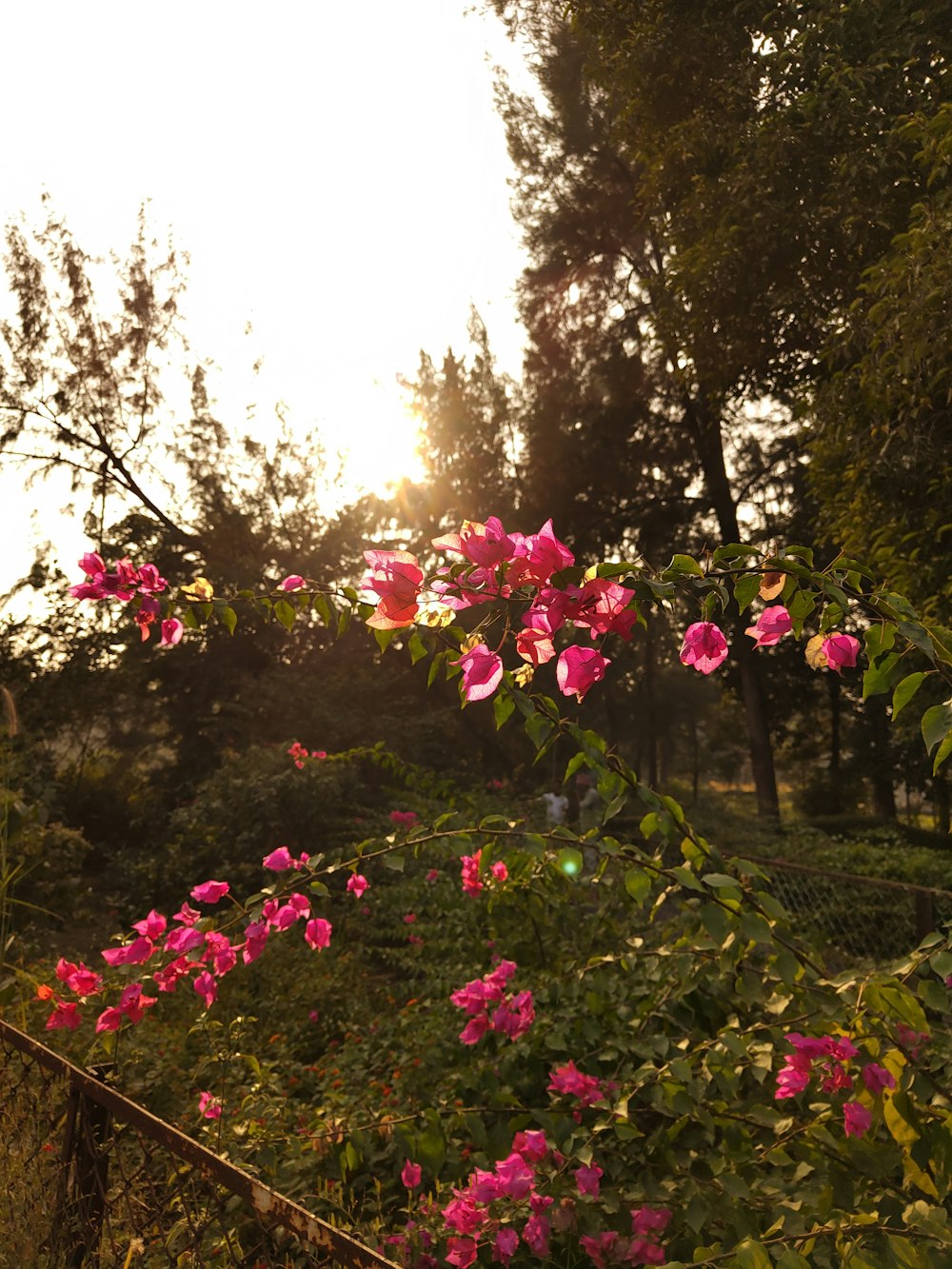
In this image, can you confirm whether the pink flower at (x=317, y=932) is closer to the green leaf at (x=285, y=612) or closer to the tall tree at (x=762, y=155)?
the green leaf at (x=285, y=612)

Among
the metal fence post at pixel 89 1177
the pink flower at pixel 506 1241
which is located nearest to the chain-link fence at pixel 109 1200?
the metal fence post at pixel 89 1177

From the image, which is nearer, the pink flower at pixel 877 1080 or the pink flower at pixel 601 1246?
the pink flower at pixel 877 1080

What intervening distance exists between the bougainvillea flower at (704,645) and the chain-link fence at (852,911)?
5446mm

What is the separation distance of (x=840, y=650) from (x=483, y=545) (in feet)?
2.25

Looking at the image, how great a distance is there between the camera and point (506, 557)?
4.89 ft

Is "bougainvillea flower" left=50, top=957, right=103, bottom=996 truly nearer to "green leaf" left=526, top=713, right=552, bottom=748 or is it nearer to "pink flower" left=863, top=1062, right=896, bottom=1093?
"green leaf" left=526, top=713, right=552, bottom=748

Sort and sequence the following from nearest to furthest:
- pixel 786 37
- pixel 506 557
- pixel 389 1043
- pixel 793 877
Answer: pixel 506 557 → pixel 389 1043 → pixel 793 877 → pixel 786 37

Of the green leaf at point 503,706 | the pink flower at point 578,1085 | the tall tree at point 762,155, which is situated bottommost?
the pink flower at point 578,1085

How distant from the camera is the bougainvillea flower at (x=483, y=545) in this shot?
1.47 metres

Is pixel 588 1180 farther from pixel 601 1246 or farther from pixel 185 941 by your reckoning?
pixel 185 941

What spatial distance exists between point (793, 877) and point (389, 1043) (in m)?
4.03

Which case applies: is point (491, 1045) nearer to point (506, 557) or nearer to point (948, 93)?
point (506, 557)

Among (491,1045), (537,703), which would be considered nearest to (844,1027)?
(537,703)

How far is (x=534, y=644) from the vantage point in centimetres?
159
